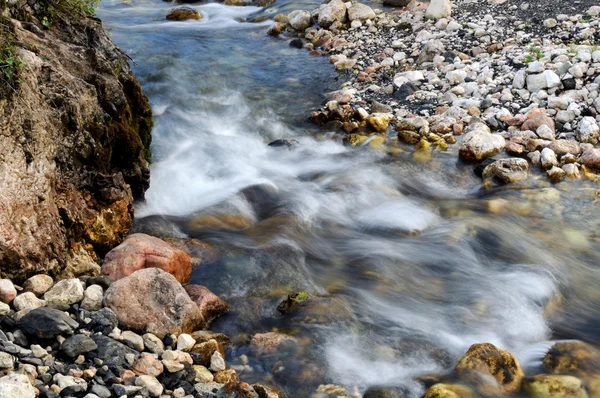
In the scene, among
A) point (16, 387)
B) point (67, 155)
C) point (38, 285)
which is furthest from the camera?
point (67, 155)

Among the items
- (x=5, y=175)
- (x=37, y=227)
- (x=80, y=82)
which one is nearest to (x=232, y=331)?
(x=37, y=227)

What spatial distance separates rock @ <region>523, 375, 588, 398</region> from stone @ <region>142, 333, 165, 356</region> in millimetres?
3017

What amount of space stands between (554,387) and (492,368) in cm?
50

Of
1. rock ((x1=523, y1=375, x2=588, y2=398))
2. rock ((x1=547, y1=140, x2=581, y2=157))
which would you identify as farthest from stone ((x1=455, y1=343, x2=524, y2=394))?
rock ((x1=547, y1=140, x2=581, y2=157))

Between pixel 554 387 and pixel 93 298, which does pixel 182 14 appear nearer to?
pixel 93 298

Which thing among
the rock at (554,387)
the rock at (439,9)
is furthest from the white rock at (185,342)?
the rock at (439,9)

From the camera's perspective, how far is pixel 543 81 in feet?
33.4

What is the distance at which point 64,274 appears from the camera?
514 centimetres

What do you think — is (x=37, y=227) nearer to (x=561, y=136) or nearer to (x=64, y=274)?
(x=64, y=274)

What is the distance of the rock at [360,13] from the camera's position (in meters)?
15.1

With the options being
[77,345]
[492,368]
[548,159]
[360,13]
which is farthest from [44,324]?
[360,13]

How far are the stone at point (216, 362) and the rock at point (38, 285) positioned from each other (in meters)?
1.49

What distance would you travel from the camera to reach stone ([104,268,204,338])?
15.8ft

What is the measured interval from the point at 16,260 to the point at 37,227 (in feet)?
1.26
